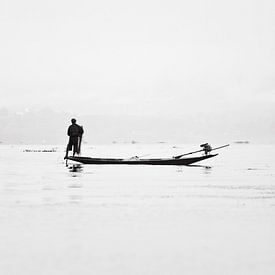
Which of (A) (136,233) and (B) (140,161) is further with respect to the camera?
(B) (140,161)

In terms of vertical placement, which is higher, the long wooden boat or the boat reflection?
the long wooden boat

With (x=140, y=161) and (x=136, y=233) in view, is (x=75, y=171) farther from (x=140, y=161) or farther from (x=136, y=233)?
(x=136, y=233)

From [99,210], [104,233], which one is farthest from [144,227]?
[99,210]

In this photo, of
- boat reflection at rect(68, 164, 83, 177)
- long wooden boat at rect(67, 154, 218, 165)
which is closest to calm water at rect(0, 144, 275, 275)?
boat reflection at rect(68, 164, 83, 177)

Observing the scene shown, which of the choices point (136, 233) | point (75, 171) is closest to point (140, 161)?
point (75, 171)

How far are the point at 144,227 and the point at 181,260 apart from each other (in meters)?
3.04

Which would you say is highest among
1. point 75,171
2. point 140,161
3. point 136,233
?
point 140,161

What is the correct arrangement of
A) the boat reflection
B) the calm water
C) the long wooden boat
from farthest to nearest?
the long wooden boat < the boat reflection < the calm water

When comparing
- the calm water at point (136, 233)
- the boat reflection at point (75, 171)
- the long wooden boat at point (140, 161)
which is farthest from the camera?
the long wooden boat at point (140, 161)

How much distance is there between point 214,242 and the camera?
33.3 feet

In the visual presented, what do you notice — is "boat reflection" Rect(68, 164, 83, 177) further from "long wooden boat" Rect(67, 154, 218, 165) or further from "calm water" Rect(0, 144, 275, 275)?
"calm water" Rect(0, 144, 275, 275)

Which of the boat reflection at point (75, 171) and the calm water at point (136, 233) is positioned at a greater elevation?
the boat reflection at point (75, 171)

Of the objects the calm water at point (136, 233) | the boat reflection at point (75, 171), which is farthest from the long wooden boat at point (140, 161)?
the calm water at point (136, 233)

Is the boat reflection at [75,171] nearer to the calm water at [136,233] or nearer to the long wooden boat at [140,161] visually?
the long wooden boat at [140,161]
